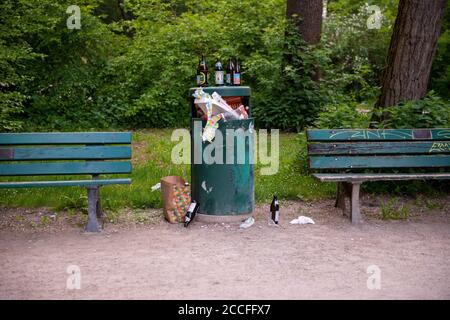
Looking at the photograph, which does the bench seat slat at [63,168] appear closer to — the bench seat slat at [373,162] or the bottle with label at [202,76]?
the bottle with label at [202,76]

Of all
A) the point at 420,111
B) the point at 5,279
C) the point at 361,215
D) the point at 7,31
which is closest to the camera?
the point at 5,279

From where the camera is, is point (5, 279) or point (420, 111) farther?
point (420, 111)

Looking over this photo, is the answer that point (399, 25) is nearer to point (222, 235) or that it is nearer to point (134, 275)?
point (222, 235)

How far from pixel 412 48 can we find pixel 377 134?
5.51 ft

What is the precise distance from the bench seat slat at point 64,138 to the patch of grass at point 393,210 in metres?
3.06

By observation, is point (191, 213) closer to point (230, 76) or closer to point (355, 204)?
point (230, 76)

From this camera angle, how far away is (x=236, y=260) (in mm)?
5605

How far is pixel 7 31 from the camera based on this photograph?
8.73 meters

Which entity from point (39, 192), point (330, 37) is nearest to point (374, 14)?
point (330, 37)

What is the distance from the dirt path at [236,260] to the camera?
4773 millimetres

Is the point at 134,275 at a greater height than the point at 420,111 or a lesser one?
lesser

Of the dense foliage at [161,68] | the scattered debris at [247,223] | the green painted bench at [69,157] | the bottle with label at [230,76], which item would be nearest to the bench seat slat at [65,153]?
the green painted bench at [69,157]

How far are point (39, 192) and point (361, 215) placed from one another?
4.05m

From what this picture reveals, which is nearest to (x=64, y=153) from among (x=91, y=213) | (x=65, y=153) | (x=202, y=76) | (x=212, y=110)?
(x=65, y=153)
